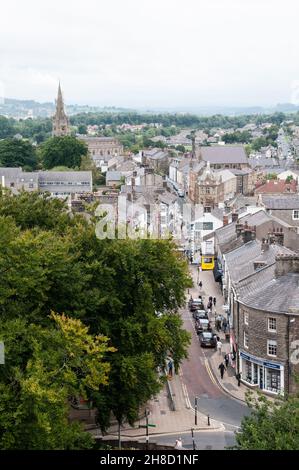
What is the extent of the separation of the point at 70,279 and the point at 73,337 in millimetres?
5196

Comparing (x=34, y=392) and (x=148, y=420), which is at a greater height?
(x=34, y=392)

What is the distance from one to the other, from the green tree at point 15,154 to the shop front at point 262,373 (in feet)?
306

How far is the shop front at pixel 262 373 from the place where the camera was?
35.4 meters

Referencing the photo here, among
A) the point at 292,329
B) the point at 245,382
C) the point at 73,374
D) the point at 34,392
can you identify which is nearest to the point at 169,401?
the point at 245,382

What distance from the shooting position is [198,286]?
59219mm

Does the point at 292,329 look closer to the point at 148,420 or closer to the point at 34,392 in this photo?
the point at 148,420

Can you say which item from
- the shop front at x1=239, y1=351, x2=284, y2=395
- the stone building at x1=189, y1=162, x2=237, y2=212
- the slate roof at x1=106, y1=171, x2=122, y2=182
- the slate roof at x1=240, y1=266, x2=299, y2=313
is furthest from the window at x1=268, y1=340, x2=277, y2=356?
the slate roof at x1=106, y1=171, x2=122, y2=182

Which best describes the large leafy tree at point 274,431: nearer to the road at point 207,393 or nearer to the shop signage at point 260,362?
the road at point 207,393

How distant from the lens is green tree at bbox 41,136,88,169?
5037 inches

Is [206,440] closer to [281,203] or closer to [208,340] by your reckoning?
[208,340]

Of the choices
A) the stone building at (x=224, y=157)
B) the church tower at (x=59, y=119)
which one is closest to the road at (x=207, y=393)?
the stone building at (x=224, y=157)

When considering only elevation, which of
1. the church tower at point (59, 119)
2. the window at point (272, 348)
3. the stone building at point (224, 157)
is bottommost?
the window at point (272, 348)

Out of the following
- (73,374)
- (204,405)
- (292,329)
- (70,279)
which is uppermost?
(70,279)
